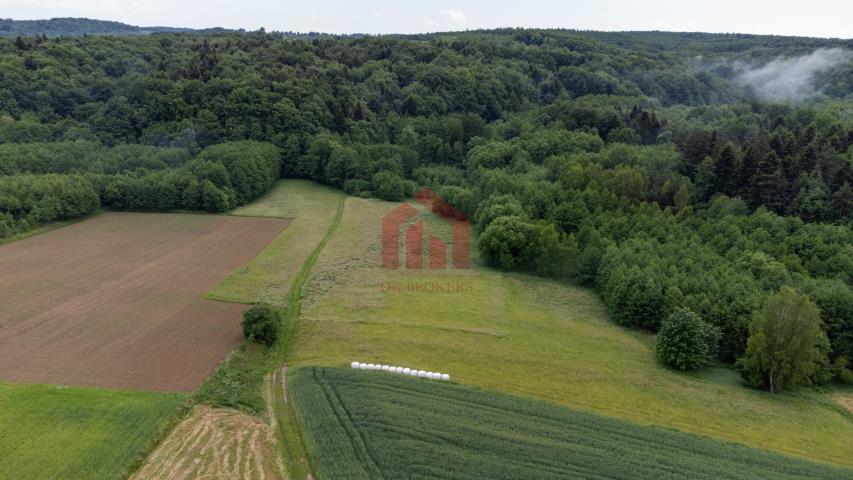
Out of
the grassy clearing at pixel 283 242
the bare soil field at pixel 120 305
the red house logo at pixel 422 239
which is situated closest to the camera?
the bare soil field at pixel 120 305

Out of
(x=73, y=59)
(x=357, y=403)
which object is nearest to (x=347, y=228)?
(x=357, y=403)

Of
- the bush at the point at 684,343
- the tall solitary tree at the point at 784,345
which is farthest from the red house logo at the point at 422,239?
the tall solitary tree at the point at 784,345

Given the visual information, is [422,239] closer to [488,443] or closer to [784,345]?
[784,345]

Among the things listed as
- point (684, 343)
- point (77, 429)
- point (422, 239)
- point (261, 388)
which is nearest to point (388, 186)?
point (422, 239)

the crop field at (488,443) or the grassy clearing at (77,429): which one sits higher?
the grassy clearing at (77,429)

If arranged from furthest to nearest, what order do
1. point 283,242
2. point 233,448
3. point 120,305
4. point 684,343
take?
point 283,242, point 120,305, point 684,343, point 233,448

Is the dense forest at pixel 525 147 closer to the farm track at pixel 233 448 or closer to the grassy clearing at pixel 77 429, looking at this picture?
the farm track at pixel 233 448

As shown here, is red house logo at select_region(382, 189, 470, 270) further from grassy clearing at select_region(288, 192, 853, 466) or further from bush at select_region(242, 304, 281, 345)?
bush at select_region(242, 304, 281, 345)
